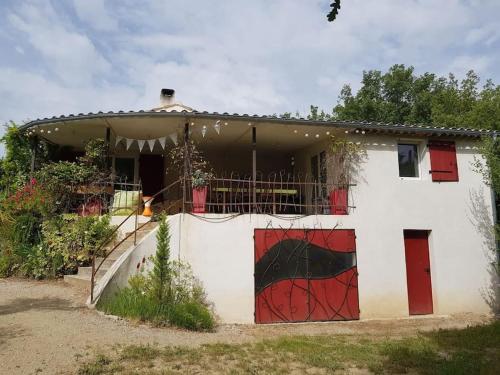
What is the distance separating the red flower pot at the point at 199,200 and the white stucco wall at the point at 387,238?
193 millimetres

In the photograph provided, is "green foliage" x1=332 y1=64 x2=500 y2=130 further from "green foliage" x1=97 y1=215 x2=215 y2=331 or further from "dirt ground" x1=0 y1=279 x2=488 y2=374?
"green foliage" x1=97 y1=215 x2=215 y2=331

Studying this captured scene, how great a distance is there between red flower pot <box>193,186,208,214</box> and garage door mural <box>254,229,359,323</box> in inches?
54.1

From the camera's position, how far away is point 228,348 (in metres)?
6.40

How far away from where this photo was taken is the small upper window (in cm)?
1156

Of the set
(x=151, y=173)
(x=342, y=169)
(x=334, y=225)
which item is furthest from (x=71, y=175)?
(x=342, y=169)

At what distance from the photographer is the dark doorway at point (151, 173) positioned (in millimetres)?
14266

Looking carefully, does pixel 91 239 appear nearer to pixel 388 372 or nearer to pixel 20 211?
pixel 20 211

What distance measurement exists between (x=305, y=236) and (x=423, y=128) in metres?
4.19

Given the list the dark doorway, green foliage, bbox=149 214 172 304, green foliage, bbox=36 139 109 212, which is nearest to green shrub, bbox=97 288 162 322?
green foliage, bbox=149 214 172 304

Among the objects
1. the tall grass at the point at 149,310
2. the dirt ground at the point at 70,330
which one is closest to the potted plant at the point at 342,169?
the dirt ground at the point at 70,330

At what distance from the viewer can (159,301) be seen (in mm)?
7715

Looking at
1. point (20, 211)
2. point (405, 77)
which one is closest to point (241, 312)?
point (20, 211)

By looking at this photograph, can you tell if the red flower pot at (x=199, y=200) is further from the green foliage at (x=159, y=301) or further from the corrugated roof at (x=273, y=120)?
the corrugated roof at (x=273, y=120)

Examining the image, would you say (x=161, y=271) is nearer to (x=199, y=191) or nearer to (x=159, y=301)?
(x=159, y=301)
